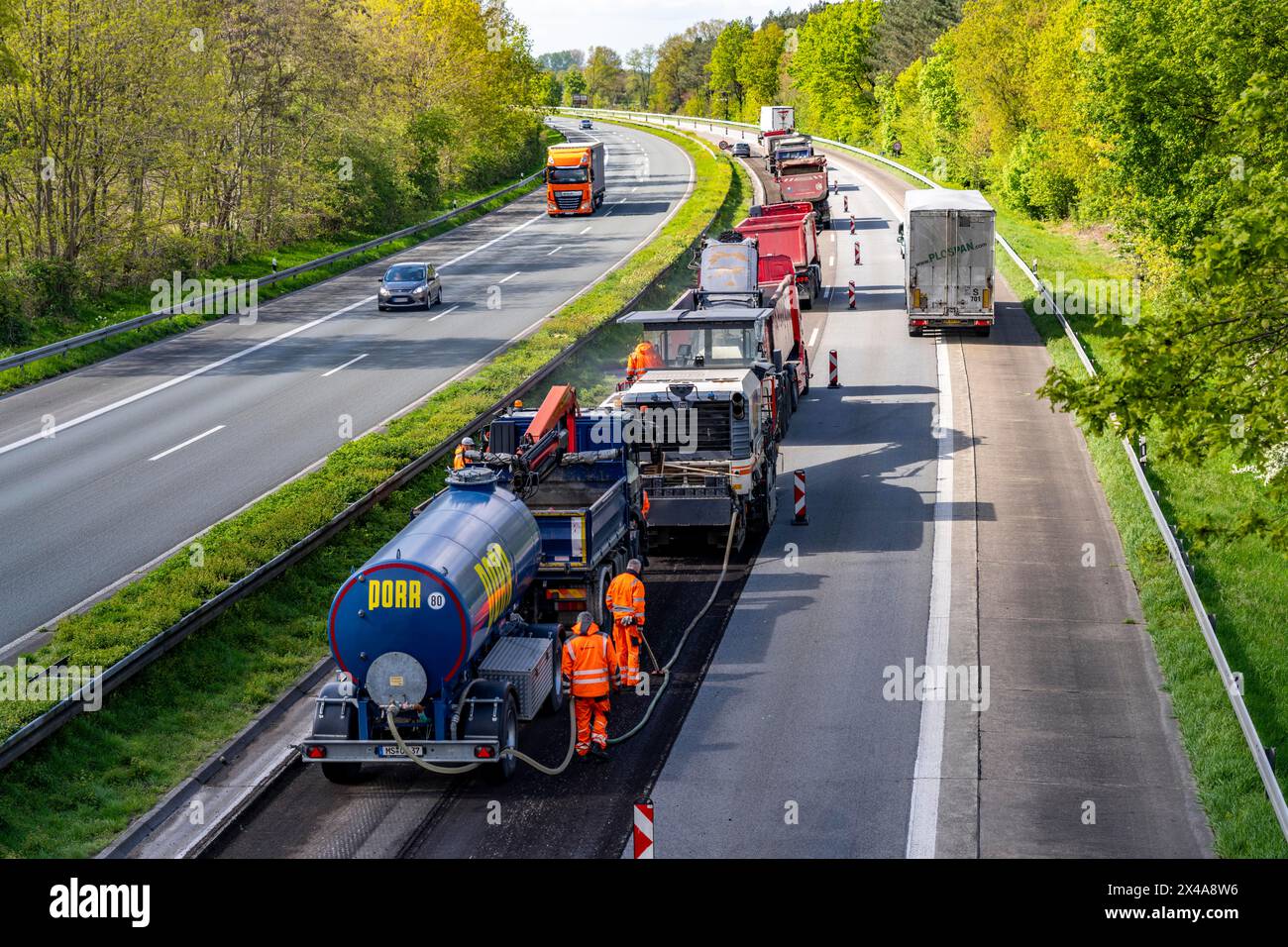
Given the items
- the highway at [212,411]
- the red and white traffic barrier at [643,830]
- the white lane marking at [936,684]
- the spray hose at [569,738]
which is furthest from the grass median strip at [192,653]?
the white lane marking at [936,684]

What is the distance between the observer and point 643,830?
12.1 meters

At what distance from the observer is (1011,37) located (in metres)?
71.9

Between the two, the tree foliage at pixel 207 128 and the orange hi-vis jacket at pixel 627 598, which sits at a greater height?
the tree foliage at pixel 207 128

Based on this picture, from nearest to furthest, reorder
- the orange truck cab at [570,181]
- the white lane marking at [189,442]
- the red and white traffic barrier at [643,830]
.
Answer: the red and white traffic barrier at [643,830] < the white lane marking at [189,442] < the orange truck cab at [570,181]

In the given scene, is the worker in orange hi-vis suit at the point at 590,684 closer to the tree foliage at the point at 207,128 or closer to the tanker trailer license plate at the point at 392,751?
the tanker trailer license plate at the point at 392,751

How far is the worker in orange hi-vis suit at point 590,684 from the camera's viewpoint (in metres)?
14.7

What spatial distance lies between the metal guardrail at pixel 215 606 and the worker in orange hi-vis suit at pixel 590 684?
17.3 feet

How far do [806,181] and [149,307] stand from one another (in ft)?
111

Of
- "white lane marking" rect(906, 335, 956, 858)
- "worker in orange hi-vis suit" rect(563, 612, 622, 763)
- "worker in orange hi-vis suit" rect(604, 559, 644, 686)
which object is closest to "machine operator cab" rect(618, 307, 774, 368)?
"white lane marking" rect(906, 335, 956, 858)

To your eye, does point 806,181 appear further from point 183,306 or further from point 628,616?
point 628,616

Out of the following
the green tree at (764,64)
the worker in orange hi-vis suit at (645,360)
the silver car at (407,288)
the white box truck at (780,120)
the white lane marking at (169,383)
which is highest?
the green tree at (764,64)

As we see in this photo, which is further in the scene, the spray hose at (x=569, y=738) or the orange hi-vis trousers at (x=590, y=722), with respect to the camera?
the orange hi-vis trousers at (x=590, y=722)

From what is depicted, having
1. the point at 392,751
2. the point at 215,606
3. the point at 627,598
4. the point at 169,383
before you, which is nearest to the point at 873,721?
the point at 627,598

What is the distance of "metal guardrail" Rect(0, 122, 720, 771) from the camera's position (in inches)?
567
